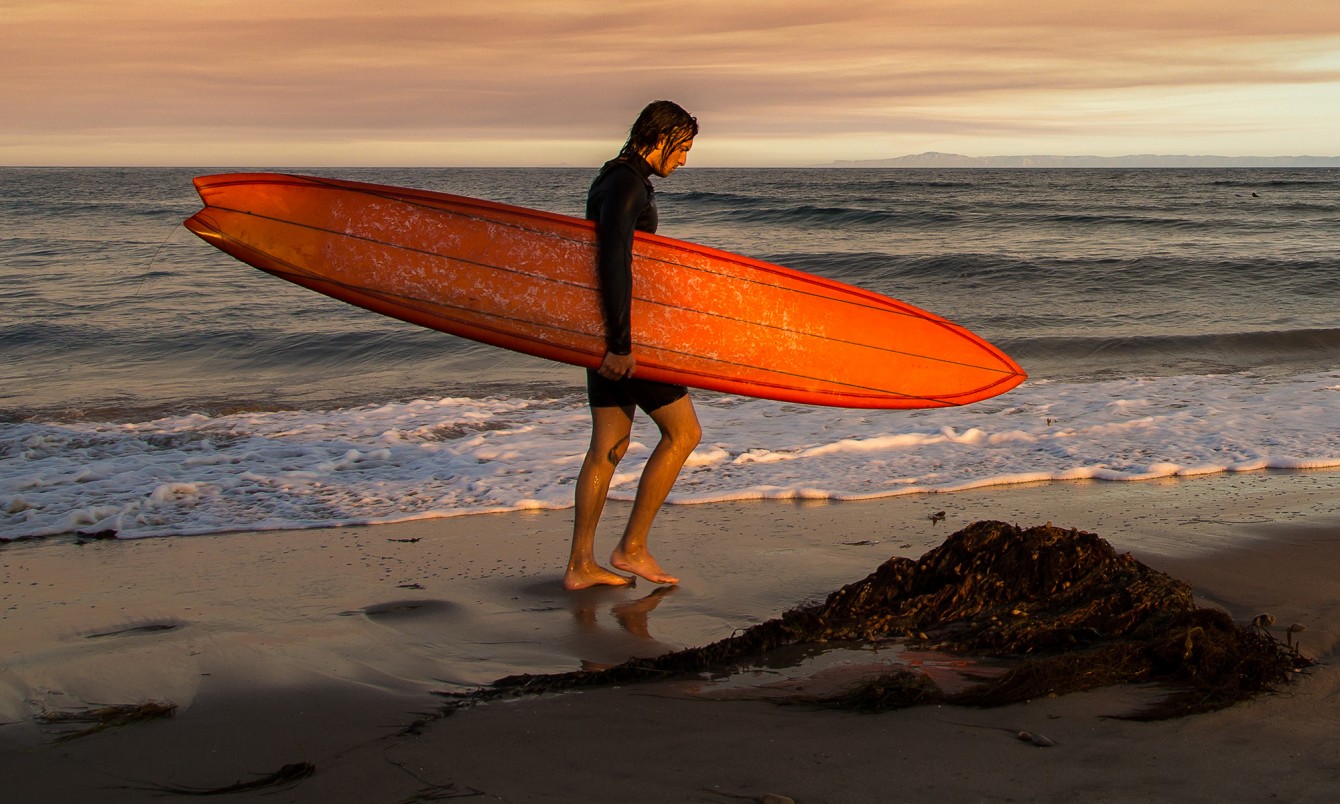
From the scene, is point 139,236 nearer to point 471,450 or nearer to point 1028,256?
point 1028,256

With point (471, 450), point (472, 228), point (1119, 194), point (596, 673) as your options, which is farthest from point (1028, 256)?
point (1119, 194)

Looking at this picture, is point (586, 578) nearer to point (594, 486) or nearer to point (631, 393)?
point (594, 486)

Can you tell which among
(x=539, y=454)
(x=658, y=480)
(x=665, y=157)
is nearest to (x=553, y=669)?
(x=658, y=480)

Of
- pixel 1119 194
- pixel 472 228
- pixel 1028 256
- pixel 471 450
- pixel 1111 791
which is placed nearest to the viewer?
pixel 1111 791

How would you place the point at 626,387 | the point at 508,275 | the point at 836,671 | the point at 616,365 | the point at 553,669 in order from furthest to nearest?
the point at 508,275 < the point at 626,387 < the point at 616,365 < the point at 553,669 < the point at 836,671

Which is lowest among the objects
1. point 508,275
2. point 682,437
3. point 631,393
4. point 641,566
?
point 641,566

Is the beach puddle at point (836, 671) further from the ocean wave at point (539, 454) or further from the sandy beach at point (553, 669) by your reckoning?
the ocean wave at point (539, 454)

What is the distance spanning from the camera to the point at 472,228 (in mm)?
4316

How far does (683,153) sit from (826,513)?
2.06m

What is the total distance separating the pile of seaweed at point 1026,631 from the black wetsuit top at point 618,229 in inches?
43.0

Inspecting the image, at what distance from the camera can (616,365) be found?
12.2 feet

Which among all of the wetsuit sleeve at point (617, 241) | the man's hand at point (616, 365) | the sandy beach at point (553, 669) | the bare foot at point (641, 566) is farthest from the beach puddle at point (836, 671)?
the wetsuit sleeve at point (617, 241)

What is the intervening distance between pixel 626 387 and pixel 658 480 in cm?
36

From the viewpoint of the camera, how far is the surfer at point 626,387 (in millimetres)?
3570
